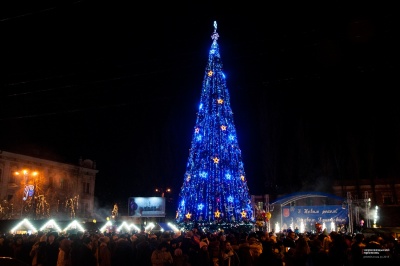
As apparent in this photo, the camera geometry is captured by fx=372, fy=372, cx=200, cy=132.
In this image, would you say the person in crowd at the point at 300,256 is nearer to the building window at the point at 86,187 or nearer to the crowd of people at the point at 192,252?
the crowd of people at the point at 192,252

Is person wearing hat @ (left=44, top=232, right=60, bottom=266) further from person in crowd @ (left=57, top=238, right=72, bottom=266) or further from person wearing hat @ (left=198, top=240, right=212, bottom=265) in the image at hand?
person wearing hat @ (left=198, top=240, right=212, bottom=265)

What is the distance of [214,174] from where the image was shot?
2492 cm

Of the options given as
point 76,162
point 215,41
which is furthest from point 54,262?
point 76,162

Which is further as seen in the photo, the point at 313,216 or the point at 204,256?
the point at 313,216

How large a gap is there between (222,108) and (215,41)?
487 cm

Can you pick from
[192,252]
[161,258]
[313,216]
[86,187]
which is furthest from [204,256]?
[86,187]

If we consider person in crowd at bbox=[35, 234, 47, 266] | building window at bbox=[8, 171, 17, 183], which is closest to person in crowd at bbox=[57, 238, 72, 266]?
person in crowd at bbox=[35, 234, 47, 266]

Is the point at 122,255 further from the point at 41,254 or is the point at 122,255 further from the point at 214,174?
the point at 214,174

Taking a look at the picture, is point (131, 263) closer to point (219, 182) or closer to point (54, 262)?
point (54, 262)

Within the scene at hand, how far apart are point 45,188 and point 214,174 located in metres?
32.4

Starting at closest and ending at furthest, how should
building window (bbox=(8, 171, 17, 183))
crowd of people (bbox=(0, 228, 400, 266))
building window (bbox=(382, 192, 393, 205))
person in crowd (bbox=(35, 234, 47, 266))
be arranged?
crowd of people (bbox=(0, 228, 400, 266)) → person in crowd (bbox=(35, 234, 47, 266)) → building window (bbox=(8, 171, 17, 183)) → building window (bbox=(382, 192, 393, 205))

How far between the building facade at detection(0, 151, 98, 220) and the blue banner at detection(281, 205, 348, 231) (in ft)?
72.3

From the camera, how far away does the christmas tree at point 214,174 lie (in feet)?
81.8

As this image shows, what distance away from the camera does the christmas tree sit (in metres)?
24.9
